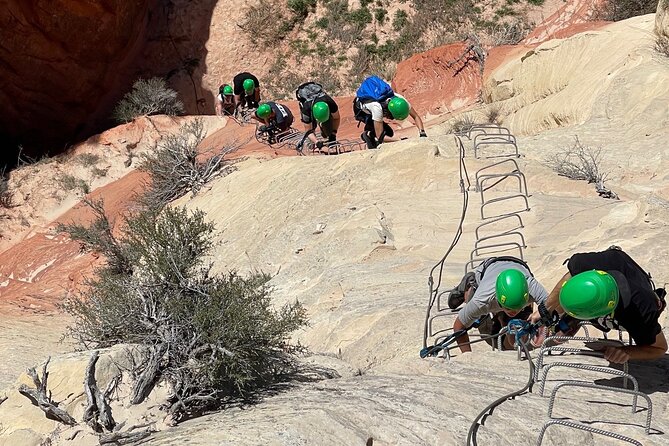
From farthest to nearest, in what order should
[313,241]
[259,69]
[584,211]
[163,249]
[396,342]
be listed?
[259,69] < [313,241] < [584,211] < [163,249] < [396,342]

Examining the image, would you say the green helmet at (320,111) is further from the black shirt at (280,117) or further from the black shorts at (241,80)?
the black shorts at (241,80)

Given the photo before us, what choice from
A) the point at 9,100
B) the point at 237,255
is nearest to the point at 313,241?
the point at 237,255

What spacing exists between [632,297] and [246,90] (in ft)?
40.7

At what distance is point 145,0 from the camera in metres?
19.5

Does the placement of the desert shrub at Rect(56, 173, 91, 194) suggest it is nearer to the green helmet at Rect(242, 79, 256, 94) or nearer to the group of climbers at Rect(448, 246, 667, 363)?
the green helmet at Rect(242, 79, 256, 94)

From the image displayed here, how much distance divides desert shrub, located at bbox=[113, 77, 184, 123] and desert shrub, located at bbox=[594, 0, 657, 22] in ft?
36.3

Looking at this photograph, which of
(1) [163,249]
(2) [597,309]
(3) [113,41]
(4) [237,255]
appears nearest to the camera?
(2) [597,309]

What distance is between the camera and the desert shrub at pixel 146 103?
17219 mm

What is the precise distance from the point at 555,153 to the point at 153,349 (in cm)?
670

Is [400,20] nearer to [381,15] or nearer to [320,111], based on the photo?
[381,15]

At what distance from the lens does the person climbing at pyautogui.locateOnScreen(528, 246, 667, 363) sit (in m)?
3.37

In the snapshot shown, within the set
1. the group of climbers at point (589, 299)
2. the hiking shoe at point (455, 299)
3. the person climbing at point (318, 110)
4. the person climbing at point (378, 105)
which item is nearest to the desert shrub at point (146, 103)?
the person climbing at point (318, 110)

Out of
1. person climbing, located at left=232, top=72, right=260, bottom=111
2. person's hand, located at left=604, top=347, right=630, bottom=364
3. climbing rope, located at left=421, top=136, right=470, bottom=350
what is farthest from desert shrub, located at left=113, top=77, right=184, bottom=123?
person's hand, located at left=604, top=347, right=630, bottom=364

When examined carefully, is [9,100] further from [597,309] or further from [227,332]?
[597,309]
